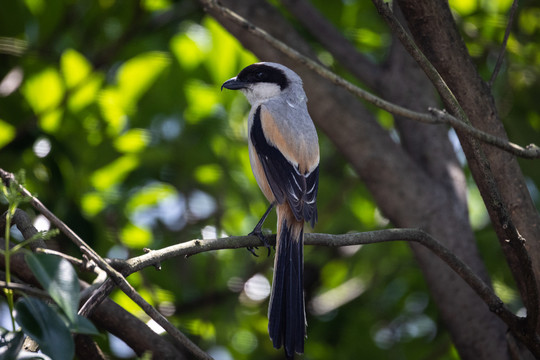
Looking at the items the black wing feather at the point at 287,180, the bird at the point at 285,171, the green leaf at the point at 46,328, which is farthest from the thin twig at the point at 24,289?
the black wing feather at the point at 287,180

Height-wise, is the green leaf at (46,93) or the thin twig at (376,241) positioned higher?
the thin twig at (376,241)

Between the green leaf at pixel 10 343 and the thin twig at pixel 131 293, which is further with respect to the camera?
the thin twig at pixel 131 293

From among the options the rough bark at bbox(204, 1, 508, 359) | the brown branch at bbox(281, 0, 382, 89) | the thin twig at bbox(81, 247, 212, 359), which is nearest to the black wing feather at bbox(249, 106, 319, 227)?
the rough bark at bbox(204, 1, 508, 359)

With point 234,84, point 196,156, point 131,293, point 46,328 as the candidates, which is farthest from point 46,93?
point 46,328

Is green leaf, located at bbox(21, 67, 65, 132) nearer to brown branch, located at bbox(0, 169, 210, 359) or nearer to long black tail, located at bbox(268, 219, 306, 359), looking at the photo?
long black tail, located at bbox(268, 219, 306, 359)

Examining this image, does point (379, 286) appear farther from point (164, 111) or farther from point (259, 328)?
point (164, 111)

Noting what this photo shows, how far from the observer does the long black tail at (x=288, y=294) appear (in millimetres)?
2912

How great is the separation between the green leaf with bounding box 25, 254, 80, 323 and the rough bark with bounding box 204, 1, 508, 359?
2587 millimetres

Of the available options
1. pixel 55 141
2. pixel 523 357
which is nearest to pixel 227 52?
pixel 55 141

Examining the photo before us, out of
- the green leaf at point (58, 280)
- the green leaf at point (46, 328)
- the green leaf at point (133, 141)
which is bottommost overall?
the green leaf at point (133, 141)

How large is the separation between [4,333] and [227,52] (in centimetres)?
367

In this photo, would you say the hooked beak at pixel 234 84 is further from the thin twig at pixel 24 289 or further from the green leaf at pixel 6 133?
the thin twig at pixel 24 289

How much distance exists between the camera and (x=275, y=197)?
3.63m

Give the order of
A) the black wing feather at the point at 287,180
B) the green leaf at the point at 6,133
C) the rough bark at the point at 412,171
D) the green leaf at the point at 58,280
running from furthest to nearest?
the green leaf at the point at 6,133
the rough bark at the point at 412,171
the black wing feather at the point at 287,180
the green leaf at the point at 58,280
